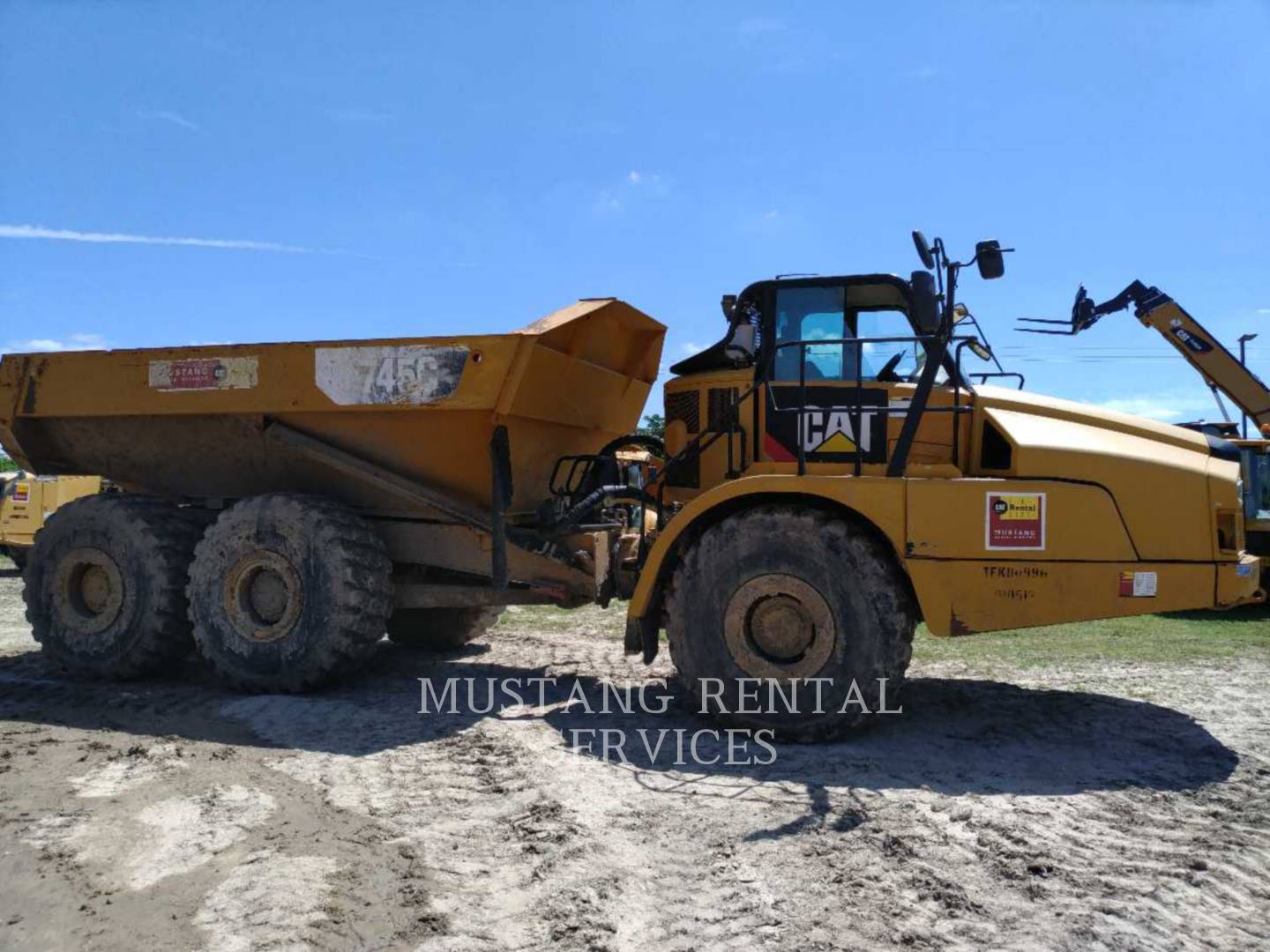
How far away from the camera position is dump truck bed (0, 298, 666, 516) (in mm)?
6570

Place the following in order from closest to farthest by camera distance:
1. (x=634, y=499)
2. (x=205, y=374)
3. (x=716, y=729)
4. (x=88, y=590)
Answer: (x=716, y=729)
(x=634, y=499)
(x=205, y=374)
(x=88, y=590)

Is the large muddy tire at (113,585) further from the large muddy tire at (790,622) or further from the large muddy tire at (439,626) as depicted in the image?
the large muddy tire at (790,622)

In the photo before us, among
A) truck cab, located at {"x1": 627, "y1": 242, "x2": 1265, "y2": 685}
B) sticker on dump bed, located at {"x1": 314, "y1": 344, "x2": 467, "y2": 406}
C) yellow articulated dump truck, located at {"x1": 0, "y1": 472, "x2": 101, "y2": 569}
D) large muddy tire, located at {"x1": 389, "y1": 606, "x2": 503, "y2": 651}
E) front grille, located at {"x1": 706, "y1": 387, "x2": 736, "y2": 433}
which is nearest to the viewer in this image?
truck cab, located at {"x1": 627, "y1": 242, "x2": 1265, "y2": 685}

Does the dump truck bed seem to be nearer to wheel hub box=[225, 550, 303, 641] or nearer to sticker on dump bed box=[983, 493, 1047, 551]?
wheel hub box=[225, 550, 303, 641]

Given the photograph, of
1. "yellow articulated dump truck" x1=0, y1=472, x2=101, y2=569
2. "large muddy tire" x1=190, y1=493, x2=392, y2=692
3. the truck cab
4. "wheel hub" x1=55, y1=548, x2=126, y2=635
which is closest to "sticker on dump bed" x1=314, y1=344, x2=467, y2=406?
"large muddy tire" x1=190, y1=493, x2=392, y2=692

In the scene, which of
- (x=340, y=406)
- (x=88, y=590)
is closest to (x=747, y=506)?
(x=340, y=406)

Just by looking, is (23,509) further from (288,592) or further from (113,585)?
(288,592)

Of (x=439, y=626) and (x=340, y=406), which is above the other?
(x=340, y=406)

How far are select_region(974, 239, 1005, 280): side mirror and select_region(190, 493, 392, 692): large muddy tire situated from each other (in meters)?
4.39

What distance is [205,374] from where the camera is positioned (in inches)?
280

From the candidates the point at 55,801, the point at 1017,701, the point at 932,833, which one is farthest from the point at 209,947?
the point at 1017,701

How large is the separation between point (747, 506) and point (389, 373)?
8.88 feet

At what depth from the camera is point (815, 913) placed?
343 centimetres

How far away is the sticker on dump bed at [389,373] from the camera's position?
256 inches
